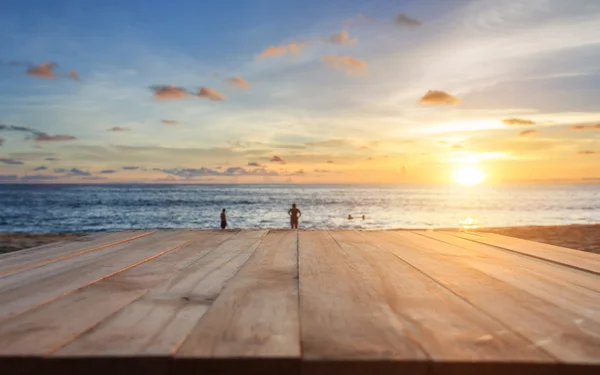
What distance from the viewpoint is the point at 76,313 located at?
1237 millimetres

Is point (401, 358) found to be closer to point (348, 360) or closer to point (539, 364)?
point (348, 360)

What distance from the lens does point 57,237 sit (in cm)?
1572

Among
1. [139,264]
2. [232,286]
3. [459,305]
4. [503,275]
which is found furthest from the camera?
[139,264]

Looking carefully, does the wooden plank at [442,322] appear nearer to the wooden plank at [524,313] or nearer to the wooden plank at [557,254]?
the wooden plank at [524,313]

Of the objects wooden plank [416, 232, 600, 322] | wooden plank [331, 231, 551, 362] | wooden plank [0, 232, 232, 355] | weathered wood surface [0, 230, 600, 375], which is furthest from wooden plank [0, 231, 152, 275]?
wooden plank [416, 232, 600, 322]

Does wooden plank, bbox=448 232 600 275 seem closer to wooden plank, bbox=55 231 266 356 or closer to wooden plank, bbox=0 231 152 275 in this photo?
wooden plank, bbox=55 231 266 356

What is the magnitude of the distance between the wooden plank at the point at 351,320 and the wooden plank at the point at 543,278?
58cm

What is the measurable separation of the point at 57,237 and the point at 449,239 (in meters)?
16.3

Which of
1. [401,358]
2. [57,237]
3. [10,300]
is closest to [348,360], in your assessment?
[401,358]

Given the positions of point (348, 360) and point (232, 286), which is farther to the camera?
point (232, 286)

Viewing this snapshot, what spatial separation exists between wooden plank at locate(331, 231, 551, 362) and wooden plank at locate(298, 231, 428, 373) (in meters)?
0.03

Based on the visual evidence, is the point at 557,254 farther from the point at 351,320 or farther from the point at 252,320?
the point at 252,320

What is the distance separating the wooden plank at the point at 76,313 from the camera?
3.29ft

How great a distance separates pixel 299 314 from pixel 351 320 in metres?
0.15
